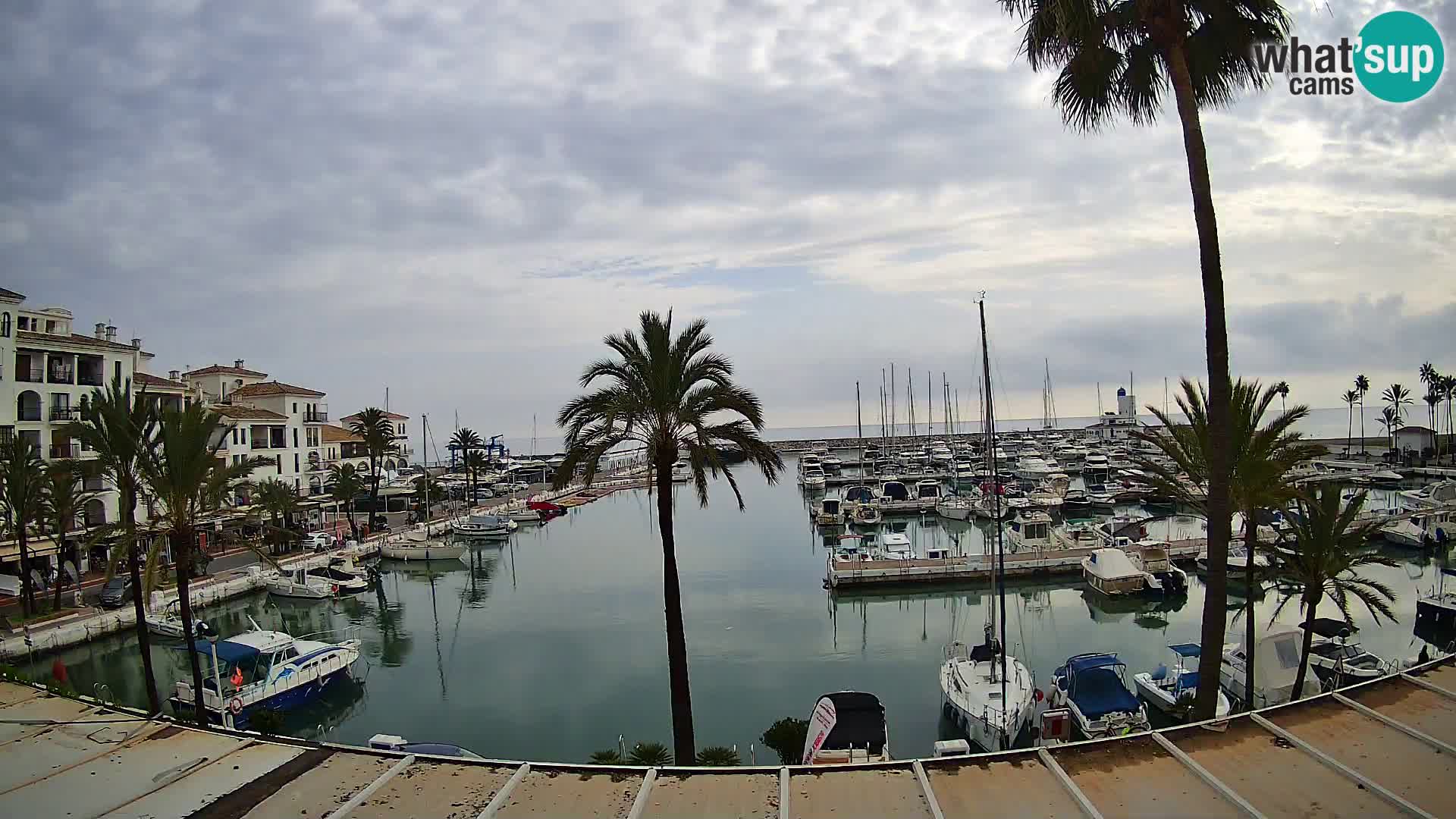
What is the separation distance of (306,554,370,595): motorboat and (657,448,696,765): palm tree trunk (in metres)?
31.6

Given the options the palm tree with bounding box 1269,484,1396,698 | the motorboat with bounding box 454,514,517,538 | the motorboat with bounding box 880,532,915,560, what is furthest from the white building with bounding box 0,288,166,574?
the palm tree with bounding box 1269,484,1396,698

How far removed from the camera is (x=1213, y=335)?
10961mm

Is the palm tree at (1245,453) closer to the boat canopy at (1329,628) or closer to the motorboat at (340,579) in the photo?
the boat canopy at (1329,628)

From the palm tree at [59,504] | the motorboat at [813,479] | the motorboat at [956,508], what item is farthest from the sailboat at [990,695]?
the motorboat at [813,479]

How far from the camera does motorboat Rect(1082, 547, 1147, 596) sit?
35.1 metres

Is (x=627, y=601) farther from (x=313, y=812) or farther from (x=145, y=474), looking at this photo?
(x=313, y=812)

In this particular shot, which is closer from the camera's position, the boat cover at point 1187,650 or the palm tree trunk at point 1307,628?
the palm tree trunk at point 1307,628

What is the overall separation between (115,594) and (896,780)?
37.3 metres

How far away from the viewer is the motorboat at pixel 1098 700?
58.2 ft

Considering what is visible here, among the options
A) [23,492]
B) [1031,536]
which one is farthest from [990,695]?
[23,492]

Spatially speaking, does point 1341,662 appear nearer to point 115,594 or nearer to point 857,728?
point 857,728

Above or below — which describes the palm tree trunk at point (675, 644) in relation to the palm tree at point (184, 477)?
below

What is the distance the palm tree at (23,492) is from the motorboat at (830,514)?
43379 mm

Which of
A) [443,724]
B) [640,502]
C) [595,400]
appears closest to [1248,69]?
[595,400]
